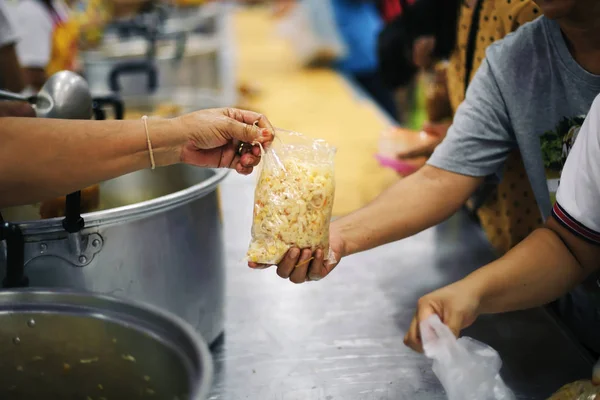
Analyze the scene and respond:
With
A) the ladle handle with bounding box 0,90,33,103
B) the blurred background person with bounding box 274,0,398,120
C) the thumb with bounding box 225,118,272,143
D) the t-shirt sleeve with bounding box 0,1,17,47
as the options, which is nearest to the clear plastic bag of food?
the thumb with bounding box 225,118,272,143

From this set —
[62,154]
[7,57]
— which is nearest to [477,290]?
[62,154]

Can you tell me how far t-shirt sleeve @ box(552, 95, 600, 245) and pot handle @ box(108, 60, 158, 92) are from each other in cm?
168

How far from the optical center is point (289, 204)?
2.97 ft

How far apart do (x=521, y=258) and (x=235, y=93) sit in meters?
2.43

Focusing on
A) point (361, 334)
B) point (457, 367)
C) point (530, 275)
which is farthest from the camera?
point (361, 334)

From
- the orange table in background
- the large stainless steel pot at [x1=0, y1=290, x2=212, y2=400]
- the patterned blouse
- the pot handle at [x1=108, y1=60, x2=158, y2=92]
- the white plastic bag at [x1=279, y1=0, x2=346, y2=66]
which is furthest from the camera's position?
the white plastic bag at [x1=279, y1=0, x2=346, y2=66]

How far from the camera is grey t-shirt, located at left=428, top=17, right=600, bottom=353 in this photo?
1.03m

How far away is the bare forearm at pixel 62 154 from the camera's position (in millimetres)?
807

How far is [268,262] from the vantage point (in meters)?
0.92

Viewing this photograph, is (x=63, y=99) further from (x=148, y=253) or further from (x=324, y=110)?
(x=324, y=110)

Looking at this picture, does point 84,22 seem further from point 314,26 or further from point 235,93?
point 314,26

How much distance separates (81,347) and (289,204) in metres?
0.35

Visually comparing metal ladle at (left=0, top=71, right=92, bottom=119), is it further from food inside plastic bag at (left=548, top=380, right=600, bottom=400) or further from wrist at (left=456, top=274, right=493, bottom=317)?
food inside plastic bag at (left=548, top=380, right=600, bottom=400)

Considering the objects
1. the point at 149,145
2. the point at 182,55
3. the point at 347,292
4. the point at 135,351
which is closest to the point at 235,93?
the point at 182,55
